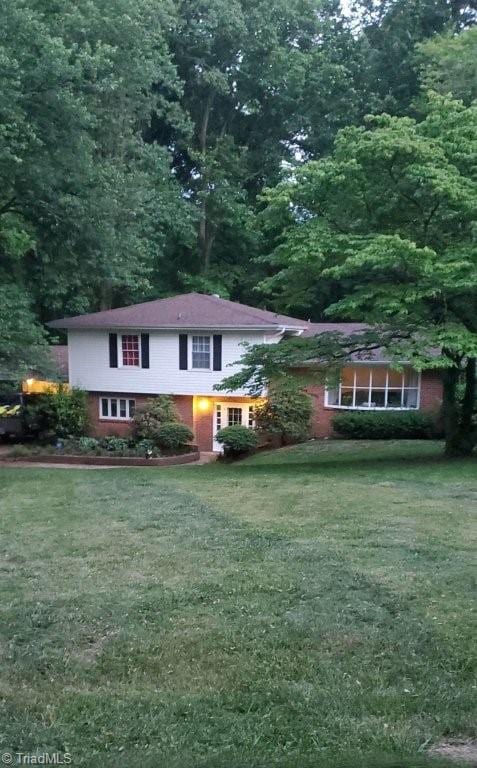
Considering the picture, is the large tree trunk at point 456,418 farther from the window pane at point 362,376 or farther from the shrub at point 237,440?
the shrub at point 237,440

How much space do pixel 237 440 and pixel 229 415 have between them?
2987 mm

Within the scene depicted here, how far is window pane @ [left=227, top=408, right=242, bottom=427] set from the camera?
24.8m

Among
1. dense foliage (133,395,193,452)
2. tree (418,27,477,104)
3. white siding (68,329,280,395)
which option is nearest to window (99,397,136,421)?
white siding (68,329,280,395)

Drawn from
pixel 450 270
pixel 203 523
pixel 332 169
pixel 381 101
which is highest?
pixel 381 101

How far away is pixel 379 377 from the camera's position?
24234 mm

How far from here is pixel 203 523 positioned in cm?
962

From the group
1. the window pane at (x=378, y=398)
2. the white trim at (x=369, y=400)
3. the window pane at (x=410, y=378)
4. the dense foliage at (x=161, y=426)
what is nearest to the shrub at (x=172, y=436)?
the dense foliage at (x=161, y=426)

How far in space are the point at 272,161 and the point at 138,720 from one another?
120 ft

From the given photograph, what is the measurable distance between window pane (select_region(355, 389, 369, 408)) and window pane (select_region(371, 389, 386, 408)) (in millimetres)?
215

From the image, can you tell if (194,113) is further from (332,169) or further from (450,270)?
(450,270)

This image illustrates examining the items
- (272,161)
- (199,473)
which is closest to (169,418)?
(199,473)

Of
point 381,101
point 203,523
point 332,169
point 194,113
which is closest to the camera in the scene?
point 203,523

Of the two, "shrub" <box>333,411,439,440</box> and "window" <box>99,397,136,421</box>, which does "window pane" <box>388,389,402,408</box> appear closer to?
"shrub" <box>333,411,439,440</box>

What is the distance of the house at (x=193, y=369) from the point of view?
2406 cm
